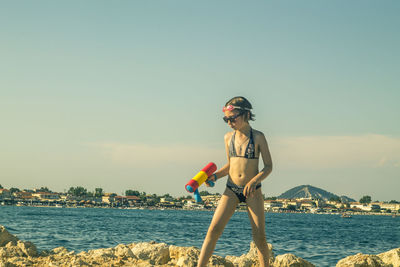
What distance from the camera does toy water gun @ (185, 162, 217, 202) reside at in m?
6.56

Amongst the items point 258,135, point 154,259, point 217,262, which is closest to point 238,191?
point 258,135

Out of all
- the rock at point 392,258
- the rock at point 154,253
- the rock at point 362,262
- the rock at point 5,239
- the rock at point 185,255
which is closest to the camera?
the rock at point 185,255

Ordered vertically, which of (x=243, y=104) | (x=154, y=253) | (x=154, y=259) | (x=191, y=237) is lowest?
(x=191, y=237)

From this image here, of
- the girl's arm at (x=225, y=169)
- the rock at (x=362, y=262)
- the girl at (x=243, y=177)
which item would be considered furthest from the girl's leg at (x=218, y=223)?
the rock at (x=362, y=262)

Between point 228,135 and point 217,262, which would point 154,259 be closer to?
point 217,262

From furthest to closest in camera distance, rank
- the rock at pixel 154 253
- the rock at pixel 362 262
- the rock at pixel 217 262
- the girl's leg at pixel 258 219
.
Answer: the rock at pixel 154 253 < the rock at pixel 362 262 < the rock at pixel 217 262 < the girl's leg at pixel 258 219

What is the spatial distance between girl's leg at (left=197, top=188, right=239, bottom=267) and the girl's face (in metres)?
0.85

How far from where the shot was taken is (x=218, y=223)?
615cm

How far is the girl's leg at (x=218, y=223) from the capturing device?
612 centimetres

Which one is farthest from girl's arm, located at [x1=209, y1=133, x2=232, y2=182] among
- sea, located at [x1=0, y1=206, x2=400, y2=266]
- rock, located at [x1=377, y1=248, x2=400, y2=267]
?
sea, located at [x1=0, y1=206, x2=400, y2=266]

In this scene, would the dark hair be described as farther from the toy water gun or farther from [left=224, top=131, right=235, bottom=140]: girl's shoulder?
the toy water gun

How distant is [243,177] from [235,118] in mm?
766

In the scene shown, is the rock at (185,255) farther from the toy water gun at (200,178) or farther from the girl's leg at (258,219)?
the girl's leg at (258,219)

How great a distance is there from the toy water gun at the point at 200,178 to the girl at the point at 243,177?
13.0 inches
